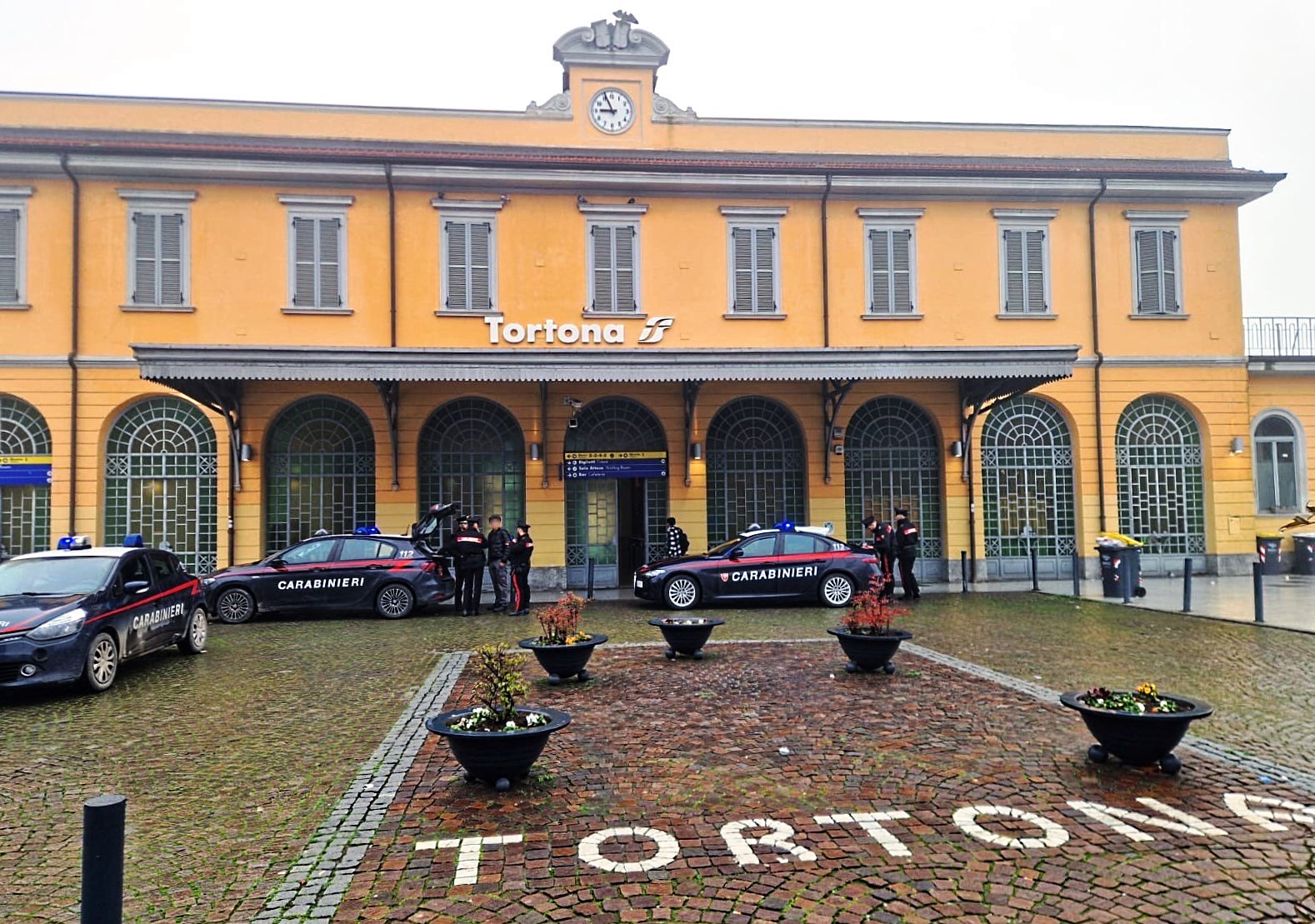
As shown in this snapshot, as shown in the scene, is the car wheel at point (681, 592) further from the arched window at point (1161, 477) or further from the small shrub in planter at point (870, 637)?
the arched window at point (1161, 477)

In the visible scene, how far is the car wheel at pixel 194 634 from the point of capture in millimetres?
10969

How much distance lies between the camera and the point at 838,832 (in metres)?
4.73

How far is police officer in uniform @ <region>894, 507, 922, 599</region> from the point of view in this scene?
15789 mm

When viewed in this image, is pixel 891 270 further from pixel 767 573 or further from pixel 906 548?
pixel 767 573

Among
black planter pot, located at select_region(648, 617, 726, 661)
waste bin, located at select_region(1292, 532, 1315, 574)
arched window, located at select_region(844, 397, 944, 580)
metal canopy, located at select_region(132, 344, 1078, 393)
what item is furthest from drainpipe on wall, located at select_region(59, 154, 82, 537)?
waste bin, located at select_region(1292, 532, 1315, 574)

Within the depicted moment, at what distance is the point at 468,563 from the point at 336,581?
2181 millimetres

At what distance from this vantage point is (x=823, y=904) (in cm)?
389

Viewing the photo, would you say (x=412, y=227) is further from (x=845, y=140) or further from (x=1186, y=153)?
(x=1186, y=153)

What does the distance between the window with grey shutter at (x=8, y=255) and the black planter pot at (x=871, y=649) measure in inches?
707

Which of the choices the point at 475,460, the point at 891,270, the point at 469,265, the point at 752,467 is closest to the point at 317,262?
the point at 469,265

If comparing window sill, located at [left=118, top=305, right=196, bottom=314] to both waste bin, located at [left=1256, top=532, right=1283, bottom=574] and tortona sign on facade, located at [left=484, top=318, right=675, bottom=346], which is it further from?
A: waste bin, located at [left=1256, top=532, right=1283, bottom=574]

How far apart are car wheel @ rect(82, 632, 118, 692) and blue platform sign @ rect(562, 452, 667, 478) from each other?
10665mm

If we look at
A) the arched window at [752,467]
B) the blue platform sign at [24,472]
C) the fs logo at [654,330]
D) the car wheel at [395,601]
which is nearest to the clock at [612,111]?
the fs logo at [654,330]

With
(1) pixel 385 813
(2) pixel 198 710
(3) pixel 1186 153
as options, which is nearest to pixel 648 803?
(1) pixel 385 813
